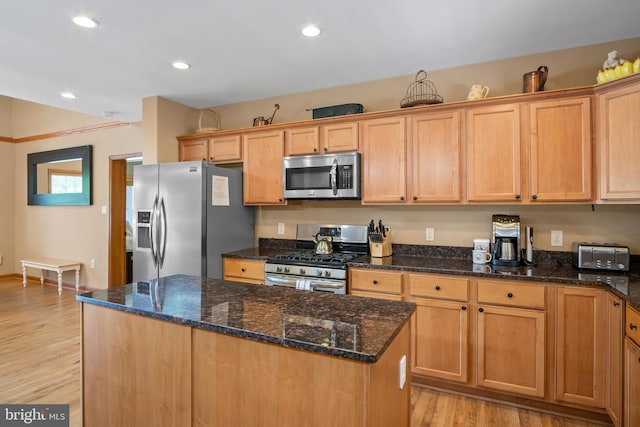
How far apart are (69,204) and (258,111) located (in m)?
4.00

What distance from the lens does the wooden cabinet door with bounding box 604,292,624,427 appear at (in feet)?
6.63

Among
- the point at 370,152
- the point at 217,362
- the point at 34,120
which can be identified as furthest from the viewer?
the point at 34,120

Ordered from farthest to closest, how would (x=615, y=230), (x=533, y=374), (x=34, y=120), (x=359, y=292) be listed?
1. (x=34, y=120)
2. (x=359, y=292)
3. (x=615, y=230)
4. (x=533, y=374)

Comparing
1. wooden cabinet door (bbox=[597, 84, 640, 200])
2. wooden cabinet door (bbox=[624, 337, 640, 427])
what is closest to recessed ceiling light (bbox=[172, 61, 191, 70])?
wooden cabinet door (bbox=[597, 84, 640, 200])

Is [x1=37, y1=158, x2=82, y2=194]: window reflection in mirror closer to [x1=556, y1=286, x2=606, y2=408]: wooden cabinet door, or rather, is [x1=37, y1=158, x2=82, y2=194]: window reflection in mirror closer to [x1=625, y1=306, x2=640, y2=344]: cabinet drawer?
[x1=556, y1=286, x2=606, y2=408]: wooden cabinet door

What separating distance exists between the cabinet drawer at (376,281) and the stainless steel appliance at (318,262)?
90mm

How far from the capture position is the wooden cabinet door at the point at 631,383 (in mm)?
1791

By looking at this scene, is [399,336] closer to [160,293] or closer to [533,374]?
[160,293]

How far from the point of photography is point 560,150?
2520 millimetres

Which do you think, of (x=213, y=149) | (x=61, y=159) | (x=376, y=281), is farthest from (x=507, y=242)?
(x=61, y=159)

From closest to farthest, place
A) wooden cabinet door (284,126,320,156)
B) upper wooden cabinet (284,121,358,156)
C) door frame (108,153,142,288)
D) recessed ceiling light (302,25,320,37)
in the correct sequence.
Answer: recessed ceiling light (302,25,320,37) → upper wooden cabinet (284,121,358,156) → wooden cabinet door (284,126,320,156) → door frame (108,153,142,288)

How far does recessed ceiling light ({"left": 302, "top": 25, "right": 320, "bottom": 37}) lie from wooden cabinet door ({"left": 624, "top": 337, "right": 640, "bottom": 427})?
2.66 m

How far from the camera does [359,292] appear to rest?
2.83 m

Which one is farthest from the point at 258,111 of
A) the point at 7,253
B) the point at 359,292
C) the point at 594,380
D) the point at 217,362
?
the point at 7,253
